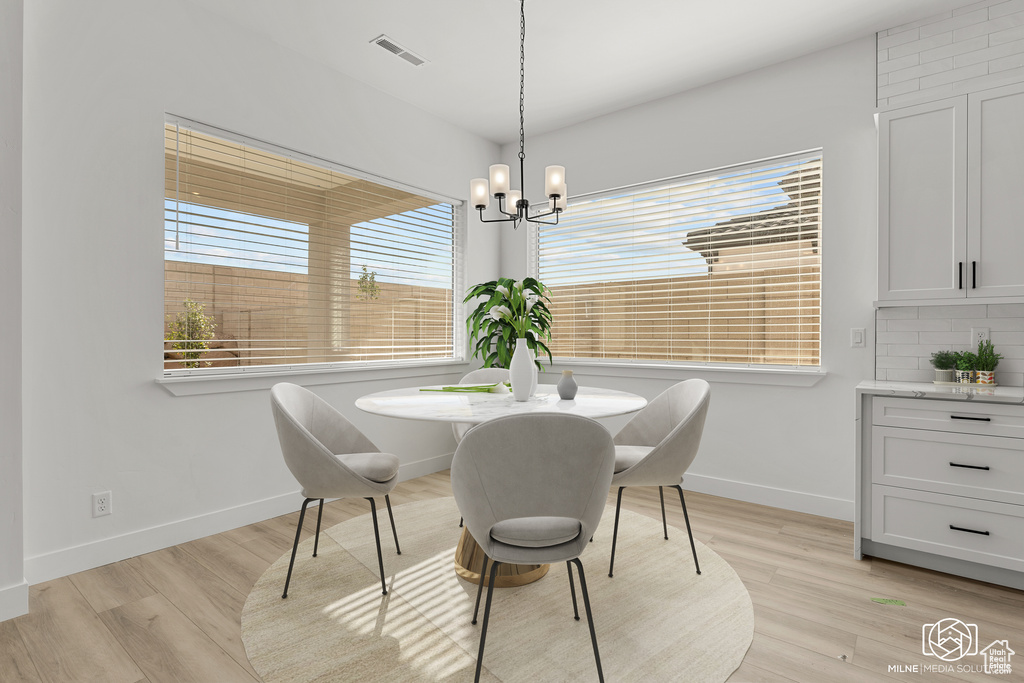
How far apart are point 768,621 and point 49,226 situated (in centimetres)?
336

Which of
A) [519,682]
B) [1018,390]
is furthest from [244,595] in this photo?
[1018,390]

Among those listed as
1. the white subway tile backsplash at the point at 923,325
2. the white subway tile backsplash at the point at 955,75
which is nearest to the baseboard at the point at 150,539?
the white subway tile backsplash at the point at 923,325

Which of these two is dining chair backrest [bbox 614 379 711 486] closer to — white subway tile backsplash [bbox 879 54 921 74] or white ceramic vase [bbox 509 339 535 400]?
white ceramic vase [bbox 509 339 535 400]

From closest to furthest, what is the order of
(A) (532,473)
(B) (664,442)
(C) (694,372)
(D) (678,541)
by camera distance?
1. (A) (532,473)
2. (B) (664,442)
3. (D) (678,541)
4. (C) (694,372)

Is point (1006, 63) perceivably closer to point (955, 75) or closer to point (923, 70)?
point (955, 75)

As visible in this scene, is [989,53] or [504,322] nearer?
[989,53]

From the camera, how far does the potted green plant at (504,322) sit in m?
2.45

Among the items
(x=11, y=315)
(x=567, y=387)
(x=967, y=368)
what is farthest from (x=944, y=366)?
(x=11, y=315)

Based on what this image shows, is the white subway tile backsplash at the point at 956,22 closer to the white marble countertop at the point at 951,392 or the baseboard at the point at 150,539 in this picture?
the white marble countertop at the point at 951,392

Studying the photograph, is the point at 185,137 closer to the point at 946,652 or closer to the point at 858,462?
the point at 858,462

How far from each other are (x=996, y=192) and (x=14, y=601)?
443 cm

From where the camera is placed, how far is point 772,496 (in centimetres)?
324

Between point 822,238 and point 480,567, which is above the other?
point 822,238

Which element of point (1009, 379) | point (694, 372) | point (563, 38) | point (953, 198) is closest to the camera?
point (953, 198)
